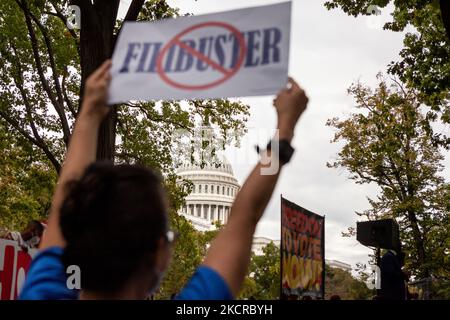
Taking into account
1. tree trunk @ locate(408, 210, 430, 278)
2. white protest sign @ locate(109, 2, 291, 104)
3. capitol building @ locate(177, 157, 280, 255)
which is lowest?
white protest sign @ locate(109, 2, 291, 104)

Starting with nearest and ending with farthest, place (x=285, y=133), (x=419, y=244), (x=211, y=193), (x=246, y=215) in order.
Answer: (x=246, y=215)
(x=285, y=133)
(x=419, y=244)
(x=211, y=193)

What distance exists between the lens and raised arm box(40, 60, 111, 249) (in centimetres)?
153

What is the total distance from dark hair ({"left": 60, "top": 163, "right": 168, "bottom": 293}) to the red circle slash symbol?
543 millimetres

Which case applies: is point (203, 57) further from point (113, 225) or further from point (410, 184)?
point (410, 184)

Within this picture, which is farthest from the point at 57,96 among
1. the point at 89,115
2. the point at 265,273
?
the point at 265,273

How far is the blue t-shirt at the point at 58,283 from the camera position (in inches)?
49.5

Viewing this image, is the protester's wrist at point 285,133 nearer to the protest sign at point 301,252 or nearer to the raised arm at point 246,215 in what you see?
the raised arm at point 246,215

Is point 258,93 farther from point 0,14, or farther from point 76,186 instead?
point 0,14

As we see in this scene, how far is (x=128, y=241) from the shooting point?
1193mm

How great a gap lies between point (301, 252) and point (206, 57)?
818 centimetres

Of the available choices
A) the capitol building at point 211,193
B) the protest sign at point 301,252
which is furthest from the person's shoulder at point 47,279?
the capitol building at point 211,193

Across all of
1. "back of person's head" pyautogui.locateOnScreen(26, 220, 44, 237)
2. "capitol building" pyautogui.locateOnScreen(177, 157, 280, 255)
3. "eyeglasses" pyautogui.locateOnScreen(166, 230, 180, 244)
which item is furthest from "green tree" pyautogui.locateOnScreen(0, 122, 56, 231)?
"capitol building" pyautogui.locateOnScreen(177, 157, 280, 255)

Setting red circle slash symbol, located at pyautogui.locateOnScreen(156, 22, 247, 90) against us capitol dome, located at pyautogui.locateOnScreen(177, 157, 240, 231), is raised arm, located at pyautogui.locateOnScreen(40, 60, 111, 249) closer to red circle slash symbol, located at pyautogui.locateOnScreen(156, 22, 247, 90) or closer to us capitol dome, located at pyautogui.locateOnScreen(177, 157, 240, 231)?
red circle slash symbol, located at pyautogui.locateOnScreen(156, 22, 247, 90)

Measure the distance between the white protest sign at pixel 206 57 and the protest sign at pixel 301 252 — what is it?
23.9 feet
